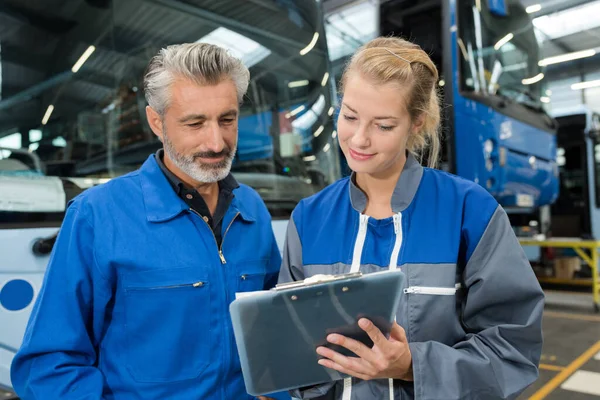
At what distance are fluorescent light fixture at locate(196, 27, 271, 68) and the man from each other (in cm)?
162

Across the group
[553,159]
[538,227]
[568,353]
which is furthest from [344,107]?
[538,227]

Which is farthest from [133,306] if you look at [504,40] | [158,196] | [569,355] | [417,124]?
[504,40]

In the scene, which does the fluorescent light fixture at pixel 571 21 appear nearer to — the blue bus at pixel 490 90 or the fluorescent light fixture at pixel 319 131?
the blue bus at pixel 490 90

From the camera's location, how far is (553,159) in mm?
5328

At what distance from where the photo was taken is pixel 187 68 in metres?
1.22

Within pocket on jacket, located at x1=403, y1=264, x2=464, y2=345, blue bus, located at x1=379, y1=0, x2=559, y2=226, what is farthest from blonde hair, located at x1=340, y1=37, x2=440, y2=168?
blue bus, located at x1=379, y1=0, x2=559, y2=226

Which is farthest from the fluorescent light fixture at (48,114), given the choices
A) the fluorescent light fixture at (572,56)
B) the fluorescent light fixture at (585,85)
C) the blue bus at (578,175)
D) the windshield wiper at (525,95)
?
the fluorescent light fixture at (585,85)

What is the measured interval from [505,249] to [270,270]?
65cm

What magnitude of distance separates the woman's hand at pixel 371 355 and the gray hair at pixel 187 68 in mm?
717

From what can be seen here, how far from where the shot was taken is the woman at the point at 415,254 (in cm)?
100

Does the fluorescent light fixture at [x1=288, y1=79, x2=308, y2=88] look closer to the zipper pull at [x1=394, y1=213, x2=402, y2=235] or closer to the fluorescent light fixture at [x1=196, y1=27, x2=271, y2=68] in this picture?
Answer: the fluorescent light fixture at [x1=196, y1=27, x2=271, y2=68]

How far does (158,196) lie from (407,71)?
2.20ft

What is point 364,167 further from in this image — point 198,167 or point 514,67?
point 514,67

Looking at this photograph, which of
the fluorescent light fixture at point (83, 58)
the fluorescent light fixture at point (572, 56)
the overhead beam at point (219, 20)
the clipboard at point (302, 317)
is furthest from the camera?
the fluorescent light fixture at point (572, 56)
